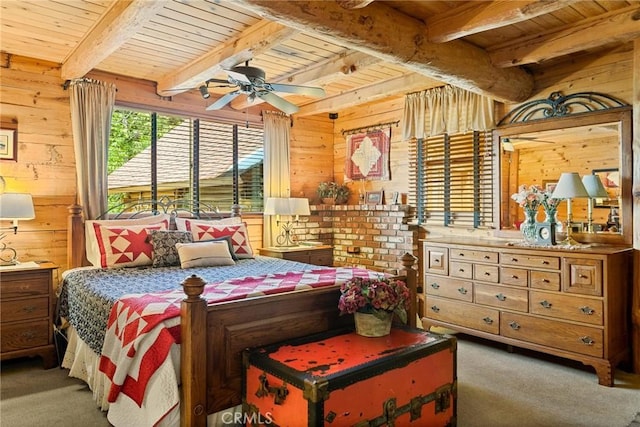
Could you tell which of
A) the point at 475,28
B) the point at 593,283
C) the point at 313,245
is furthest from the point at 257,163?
the point at 593,283

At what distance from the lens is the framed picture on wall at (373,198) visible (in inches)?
216

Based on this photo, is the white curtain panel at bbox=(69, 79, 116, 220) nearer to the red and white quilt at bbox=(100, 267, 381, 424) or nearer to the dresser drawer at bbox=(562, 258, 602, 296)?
the red and white quilt at bbox=(100, 267, 381, 424)

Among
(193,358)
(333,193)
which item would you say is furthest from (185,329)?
(333,193)

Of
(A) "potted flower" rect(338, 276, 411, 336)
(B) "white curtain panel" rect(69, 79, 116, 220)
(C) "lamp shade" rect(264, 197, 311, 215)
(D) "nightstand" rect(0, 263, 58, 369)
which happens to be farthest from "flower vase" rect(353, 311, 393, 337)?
(B) "white curtain panel" rect(69, 79, 116, 220)

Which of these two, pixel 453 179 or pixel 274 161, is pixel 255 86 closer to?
pixel 274 161

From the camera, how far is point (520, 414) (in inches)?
105

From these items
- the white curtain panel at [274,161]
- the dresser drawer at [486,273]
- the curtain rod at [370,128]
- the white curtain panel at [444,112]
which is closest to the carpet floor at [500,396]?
the dresser drawer at [486,273]

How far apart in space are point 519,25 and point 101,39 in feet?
9.88

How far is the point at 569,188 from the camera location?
3572 mm

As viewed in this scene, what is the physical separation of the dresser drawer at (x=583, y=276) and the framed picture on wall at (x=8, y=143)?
4598 mm

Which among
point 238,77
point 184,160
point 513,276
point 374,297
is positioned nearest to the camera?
point 374,297

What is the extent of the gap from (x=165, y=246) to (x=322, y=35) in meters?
2.31

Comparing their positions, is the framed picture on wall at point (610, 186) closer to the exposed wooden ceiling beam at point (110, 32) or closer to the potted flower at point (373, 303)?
the potted flower at point (373, 303)

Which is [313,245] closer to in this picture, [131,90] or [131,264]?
[131,264]
